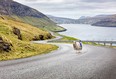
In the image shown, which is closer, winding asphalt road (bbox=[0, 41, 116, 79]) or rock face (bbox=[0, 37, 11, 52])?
winding asphalt road (bbox=[0, 41, 116, 79])

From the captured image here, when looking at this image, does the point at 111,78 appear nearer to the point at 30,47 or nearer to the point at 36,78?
the point at 36,78

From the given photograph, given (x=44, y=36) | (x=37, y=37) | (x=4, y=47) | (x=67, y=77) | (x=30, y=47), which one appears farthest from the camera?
(x=44, y=36)

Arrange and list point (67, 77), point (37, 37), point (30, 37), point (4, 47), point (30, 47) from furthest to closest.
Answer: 1. point (37, 37)
2. point (30, 37)
3. point (30, 47)
4. point (4, 47)
5. point (67, 77)

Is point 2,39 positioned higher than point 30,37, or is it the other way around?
point 2,39

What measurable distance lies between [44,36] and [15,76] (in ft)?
329

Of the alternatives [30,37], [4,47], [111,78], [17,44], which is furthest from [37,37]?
[111,78]

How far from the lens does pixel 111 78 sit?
15.5 meters

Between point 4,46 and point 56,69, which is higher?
point 56,69

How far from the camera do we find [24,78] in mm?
14227

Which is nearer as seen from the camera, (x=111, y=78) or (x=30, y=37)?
(x=111, y=78)

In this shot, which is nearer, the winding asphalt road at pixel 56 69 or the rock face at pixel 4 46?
the winding asphalt road at pixel 56 69

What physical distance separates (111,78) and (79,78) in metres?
1.84

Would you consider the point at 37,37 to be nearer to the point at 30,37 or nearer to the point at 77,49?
the point at 30,37

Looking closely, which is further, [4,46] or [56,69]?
[4,46]
